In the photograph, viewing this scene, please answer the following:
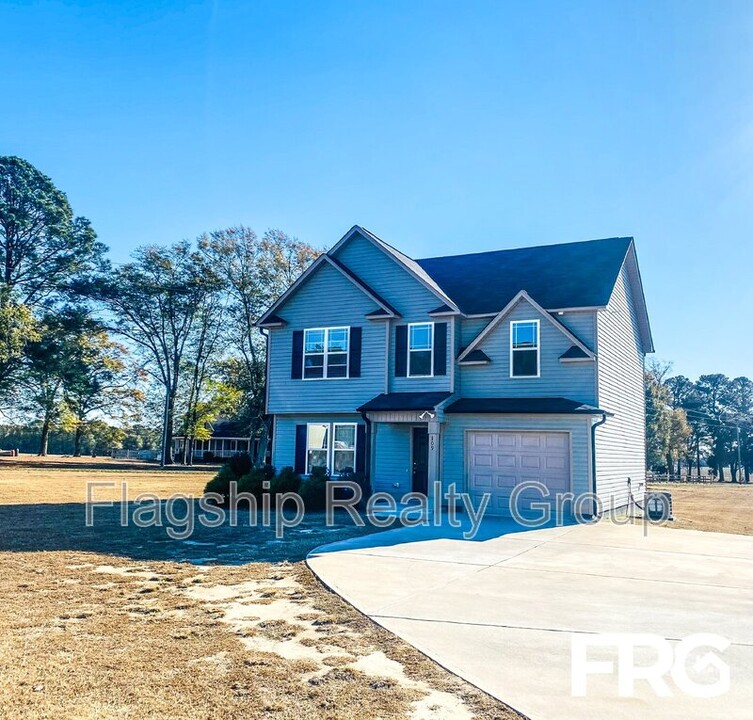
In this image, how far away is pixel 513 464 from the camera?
671 inches

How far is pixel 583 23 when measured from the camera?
12.8 m

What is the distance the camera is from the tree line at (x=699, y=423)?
1923 inches

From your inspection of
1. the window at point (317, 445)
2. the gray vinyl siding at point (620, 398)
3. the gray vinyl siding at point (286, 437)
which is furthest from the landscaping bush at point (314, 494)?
the gray vinyl siding at point (620, 398)

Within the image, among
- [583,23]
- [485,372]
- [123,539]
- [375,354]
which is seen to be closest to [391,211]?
[375,354]

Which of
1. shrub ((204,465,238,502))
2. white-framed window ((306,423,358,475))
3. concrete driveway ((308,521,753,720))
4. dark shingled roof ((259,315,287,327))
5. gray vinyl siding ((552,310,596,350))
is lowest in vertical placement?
concrete driveway ((308,521,753,720))

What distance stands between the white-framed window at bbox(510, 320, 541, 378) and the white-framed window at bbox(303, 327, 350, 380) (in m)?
5.37

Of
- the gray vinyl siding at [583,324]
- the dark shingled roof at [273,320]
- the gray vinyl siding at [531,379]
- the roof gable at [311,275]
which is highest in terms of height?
the roof gable at [311,275]

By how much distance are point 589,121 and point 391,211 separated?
748cm

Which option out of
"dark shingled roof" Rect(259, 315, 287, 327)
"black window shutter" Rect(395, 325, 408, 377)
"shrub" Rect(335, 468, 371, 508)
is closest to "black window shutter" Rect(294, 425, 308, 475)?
"shrub" Rect(335, 468, 371, 508)

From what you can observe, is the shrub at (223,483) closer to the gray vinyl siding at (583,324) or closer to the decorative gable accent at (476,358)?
the decorative gable accent at (476,358)

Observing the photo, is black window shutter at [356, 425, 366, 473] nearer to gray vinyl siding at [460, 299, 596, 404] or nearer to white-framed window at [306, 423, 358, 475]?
white-framed window at [306, 423, 358, 475]

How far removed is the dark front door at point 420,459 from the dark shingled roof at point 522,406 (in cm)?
168

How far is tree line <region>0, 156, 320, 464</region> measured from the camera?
38.2 meters

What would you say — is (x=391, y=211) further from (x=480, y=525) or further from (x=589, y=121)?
(x=480, y=525)
